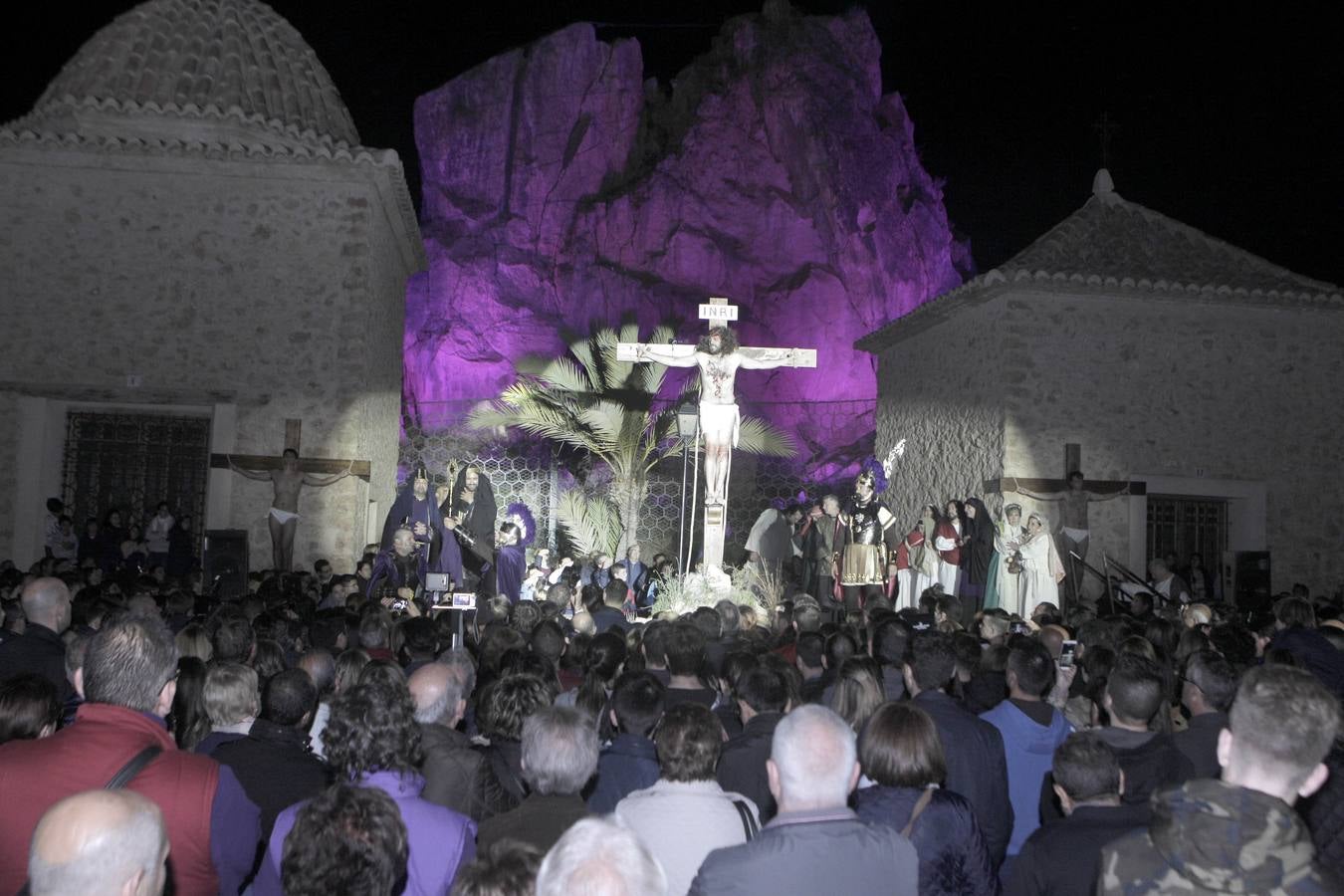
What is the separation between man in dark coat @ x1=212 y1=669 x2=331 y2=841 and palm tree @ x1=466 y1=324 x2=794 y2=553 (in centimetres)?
1709

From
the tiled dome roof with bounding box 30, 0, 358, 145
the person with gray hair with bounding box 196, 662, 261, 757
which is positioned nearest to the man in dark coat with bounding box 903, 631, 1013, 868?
the person with gray hair with bounding box 196, 662, 261, 757

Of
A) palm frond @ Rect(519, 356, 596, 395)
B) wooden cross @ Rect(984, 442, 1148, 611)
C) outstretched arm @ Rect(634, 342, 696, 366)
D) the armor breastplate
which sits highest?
palm frond @ Rect(519, 356, 596, 395)

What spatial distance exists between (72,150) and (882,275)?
59.7ft

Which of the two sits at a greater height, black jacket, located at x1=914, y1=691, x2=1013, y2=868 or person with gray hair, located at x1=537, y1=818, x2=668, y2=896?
person with gray hair, located at x1=537, y1=818, x2=668, y2=896

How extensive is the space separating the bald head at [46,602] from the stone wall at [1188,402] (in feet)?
39.7

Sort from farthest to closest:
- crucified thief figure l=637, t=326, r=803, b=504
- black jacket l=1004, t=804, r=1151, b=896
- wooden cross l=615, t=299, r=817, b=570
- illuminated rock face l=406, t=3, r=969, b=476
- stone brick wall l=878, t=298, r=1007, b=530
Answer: illuminated rock face l=406, t=3, r=969, b=476 → stone brick wall l=878, t=298, r=1007, b=530 → crucified thief figure l=637, t=326, r=803, b=504 → wooden cross l=615, t=299, r=817, b=570 → black jacket l=1004, t=804, r=1151, b=896

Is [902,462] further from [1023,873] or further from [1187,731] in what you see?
[1023,873]

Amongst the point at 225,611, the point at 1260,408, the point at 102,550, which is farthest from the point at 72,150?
the point at 1260,408

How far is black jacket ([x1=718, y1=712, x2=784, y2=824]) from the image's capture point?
171 inches

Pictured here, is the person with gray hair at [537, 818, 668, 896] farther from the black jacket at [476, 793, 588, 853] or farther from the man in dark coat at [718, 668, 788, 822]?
the man in dark coat at [718, 668, 788, 822]

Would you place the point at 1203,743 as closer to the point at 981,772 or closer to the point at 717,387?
the point at 981,772

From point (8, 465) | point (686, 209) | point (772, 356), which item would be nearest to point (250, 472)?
point (8, 465)

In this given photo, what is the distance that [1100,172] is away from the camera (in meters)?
18.0

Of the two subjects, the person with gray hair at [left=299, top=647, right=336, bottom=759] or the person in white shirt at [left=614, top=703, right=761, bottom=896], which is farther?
the person with gray hair at [left=299, top=647, right=336, bottom=759]
